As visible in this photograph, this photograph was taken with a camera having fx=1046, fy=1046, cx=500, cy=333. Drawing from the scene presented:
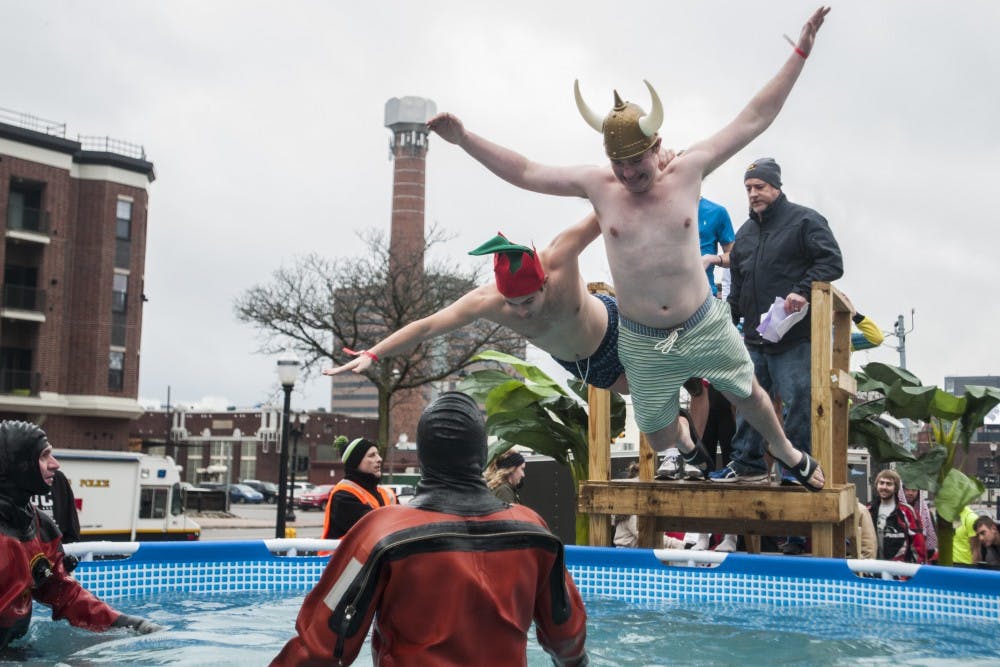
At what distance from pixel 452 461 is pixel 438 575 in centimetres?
33

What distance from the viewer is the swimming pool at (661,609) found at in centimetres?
577

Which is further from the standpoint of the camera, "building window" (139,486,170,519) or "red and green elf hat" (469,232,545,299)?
"building window" (139,486,170,519)

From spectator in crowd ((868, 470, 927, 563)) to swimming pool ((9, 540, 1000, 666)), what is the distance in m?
2.13

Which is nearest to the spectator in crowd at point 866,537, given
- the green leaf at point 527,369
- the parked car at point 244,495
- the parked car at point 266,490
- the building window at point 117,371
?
the green leaf at point 527,369

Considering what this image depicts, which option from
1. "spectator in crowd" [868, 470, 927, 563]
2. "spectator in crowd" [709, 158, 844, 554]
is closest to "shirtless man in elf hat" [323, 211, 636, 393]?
"spectator in crowd" [709, 158, 844, 554]

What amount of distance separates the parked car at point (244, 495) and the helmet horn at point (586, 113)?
5501cm

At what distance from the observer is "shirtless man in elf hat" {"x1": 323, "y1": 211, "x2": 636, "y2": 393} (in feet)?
16.0

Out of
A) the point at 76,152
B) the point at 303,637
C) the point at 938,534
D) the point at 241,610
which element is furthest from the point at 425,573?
the point at 76,152

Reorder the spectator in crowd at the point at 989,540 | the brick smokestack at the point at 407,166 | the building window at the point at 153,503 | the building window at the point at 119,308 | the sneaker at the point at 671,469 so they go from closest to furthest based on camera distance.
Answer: the sneaker at the point at 671,469, the spectator in crowd at the point at 989,540, the building window at the point at 153,503, the building window at the point at 119,308, the brick smokestack at the point at 407,166

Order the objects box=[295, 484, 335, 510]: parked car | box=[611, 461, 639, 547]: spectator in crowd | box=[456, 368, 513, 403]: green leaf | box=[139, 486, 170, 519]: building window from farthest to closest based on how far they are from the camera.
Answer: box=[295, 484, 335, 510]: parked car, box=[139, 486, 170, 519]: building window, box=[456, 368, 513, 403]: green leaf, box=[611, 461, 639, 547]: spectator in crowd

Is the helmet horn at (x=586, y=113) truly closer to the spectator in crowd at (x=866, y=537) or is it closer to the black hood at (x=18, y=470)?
the black hood at (x=18, y=470)

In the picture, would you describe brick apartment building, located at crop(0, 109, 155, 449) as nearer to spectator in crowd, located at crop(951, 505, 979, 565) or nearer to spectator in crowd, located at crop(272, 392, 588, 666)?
spectator in crowd, located at crop(951, 505, 979, 565)

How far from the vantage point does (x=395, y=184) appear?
9031 cm

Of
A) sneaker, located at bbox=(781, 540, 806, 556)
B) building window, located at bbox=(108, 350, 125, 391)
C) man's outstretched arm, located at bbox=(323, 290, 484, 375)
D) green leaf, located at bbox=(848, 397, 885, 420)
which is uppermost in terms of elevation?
building window, located at bbox=(108, 350, 125, 391)
